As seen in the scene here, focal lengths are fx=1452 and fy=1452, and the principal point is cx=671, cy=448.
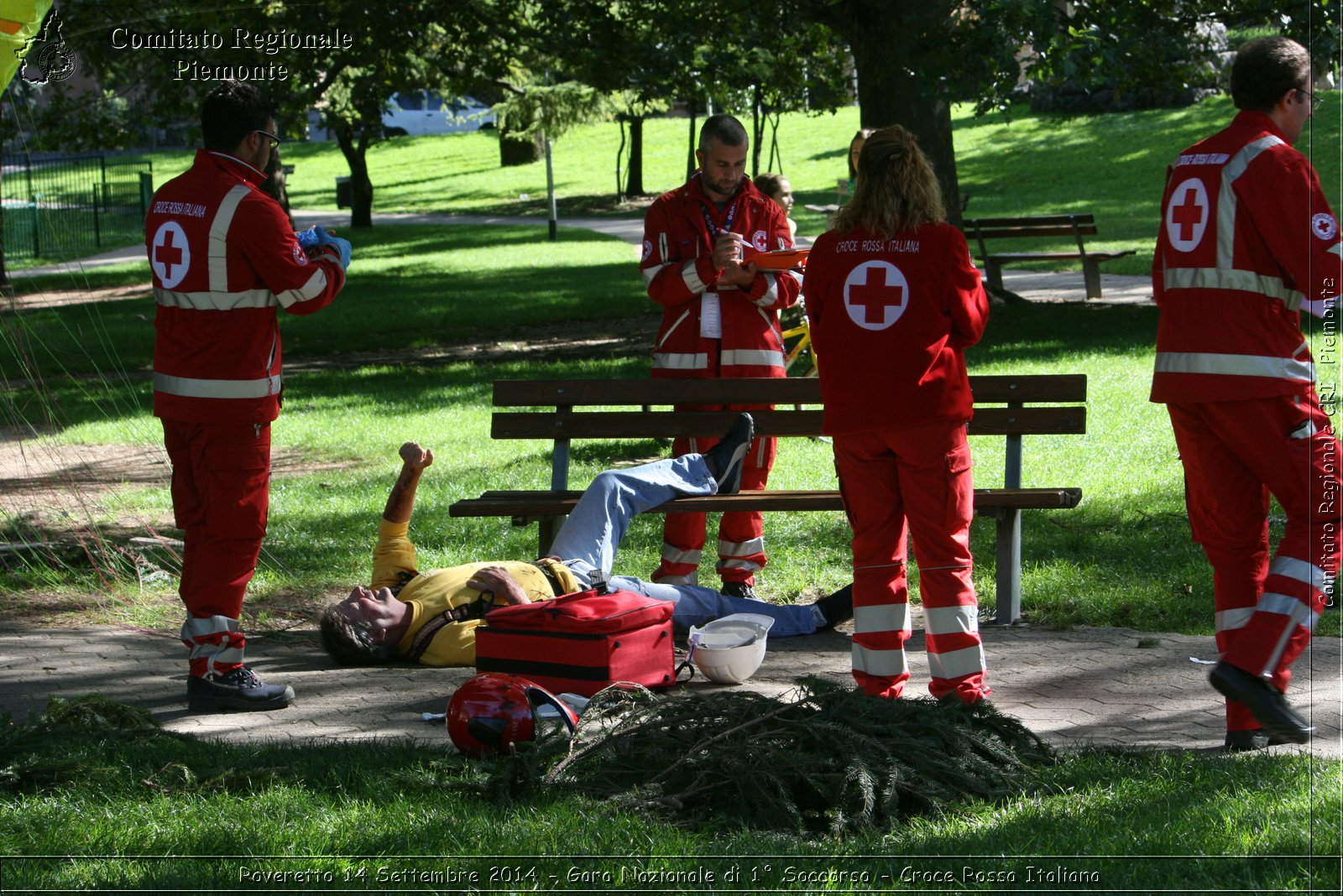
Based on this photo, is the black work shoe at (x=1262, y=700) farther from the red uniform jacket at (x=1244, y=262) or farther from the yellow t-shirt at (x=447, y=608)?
the yellow t-shirt at (x=447, y=608)

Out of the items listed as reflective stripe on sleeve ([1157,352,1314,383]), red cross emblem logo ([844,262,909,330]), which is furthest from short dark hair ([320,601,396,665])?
reflective stripe on sleeve ([1157,352,1314,383])

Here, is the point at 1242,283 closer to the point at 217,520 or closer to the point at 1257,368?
the point at 1257,368

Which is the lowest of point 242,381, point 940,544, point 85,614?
point 85,614

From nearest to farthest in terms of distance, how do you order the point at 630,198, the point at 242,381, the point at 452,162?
the point at 242,381 → the point at 630,198 → the point at 452,162

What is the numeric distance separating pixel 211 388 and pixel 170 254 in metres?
0.53

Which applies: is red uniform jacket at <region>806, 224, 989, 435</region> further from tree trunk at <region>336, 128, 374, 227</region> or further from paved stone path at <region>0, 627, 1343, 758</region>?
tree trunk at <region>336, 128, 374, 227</region>

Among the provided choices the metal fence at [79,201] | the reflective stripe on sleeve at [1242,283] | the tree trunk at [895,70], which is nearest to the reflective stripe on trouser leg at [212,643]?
the reflective stripe on sleeve at [1242,283]

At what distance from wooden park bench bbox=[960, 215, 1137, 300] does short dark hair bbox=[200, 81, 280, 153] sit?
1227 centimetres

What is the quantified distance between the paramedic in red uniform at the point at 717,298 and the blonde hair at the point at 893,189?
170 centimetres

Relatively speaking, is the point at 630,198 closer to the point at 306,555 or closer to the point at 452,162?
the point at 452,162

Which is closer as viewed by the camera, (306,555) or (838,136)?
(306,555)

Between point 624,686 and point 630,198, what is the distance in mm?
33946

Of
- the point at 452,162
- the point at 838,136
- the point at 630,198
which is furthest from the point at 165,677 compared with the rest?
the point at 452,162

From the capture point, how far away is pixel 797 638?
6457 mm
